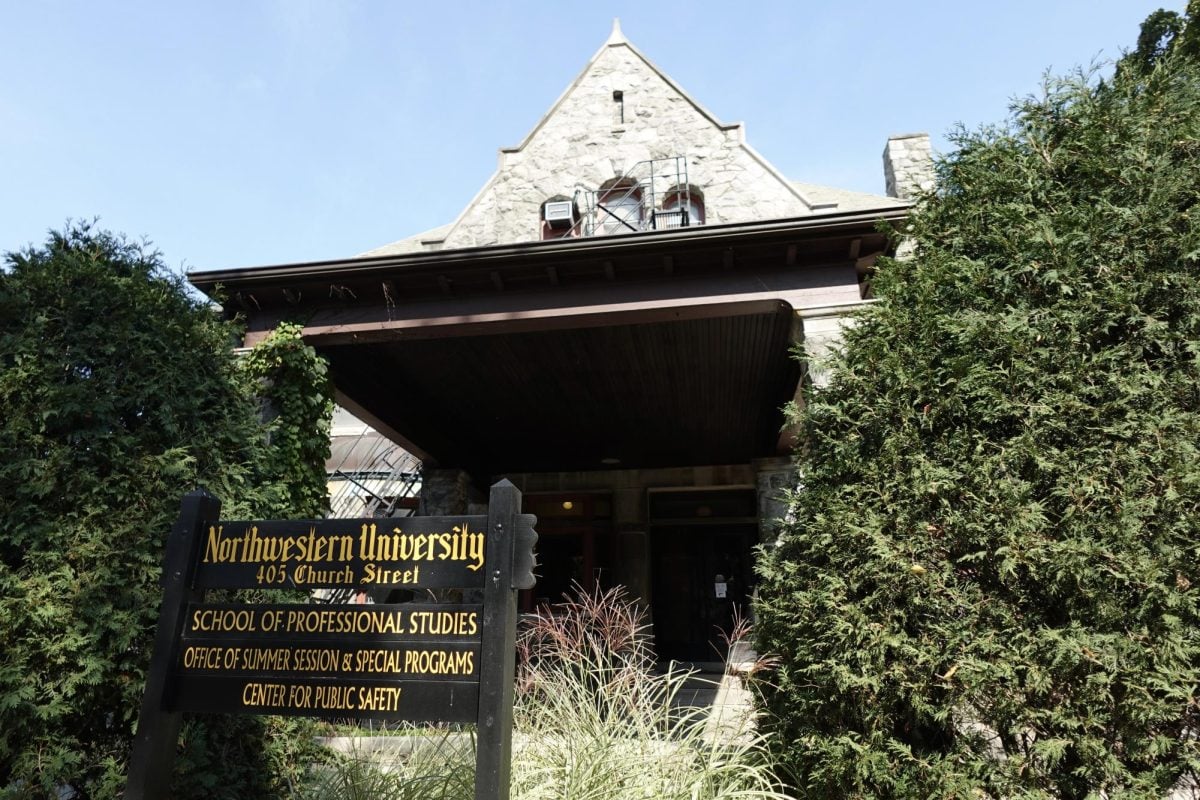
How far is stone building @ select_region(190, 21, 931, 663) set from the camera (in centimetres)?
562

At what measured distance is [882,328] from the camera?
3156 millimetres

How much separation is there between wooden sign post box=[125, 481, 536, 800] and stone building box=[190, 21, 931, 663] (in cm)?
268

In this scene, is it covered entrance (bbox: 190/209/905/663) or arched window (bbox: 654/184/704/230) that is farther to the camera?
arched window (bbox: 654/184/704/230)

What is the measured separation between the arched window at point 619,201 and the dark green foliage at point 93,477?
20.3ft

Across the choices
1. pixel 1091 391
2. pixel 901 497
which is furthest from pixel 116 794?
pixel 1091 391

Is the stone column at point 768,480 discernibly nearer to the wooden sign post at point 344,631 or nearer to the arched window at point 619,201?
the arched window at point 619,201

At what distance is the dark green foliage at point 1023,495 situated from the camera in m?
2.34

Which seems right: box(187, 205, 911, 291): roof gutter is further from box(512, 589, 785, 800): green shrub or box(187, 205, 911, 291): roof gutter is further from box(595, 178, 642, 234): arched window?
box(595, 178, 642, 234): arched window

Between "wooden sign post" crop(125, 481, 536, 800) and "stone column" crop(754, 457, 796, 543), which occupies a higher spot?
"stone column" crop(754, 457, 796, 543)

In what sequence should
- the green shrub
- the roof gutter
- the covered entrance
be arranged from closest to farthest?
the green shrub → the roof gutter → the covered entrance

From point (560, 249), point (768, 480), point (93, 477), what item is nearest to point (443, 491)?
point (768, 480)


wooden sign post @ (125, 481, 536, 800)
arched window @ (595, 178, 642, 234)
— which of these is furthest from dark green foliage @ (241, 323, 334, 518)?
arched window @ (595, 178, 642, 234)

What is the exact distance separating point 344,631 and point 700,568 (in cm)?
909

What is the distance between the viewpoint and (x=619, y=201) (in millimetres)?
9734
